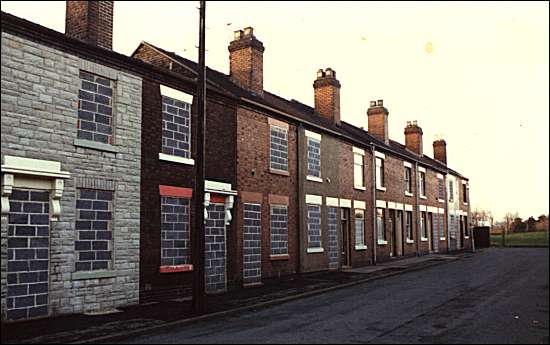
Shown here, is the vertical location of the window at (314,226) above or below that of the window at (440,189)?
below

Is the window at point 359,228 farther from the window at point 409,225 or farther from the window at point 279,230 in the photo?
the window at point 409,225

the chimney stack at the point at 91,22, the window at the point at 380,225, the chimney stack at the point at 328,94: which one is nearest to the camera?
the chimney stack at the point at 91,22

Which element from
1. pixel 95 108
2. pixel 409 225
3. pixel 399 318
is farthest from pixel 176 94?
pixel 409 225

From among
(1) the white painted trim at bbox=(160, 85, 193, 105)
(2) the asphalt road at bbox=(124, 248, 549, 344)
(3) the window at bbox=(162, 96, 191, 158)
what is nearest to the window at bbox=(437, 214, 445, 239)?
(2) the asphalt road at bbox=(124, 248, 549, 344)

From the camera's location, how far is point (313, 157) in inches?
891

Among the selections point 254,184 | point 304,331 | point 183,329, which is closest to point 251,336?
point 304,331

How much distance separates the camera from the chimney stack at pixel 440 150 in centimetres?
4769

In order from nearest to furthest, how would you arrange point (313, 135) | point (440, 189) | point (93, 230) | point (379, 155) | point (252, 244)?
1. point (93, 230)
2. point (252, 244)
3. point (313, 135)
4. point (379, 155)
5. point (440, 189)

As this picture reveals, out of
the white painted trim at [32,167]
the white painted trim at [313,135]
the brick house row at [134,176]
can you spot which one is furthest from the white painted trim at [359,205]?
the white painted trim at [32,167]

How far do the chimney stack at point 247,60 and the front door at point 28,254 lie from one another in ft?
38.9

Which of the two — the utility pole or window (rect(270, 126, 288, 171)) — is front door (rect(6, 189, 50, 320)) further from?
window (rect(270, 126, 288, 171))

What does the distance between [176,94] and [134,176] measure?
112 inches

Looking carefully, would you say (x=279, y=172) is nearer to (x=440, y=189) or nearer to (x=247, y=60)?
(x=247, y=60)

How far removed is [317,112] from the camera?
94.1 feet
